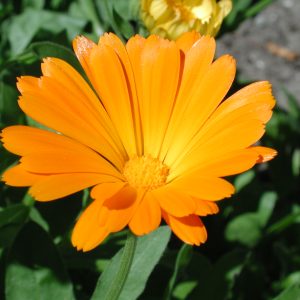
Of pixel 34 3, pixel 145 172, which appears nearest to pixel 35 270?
pixel 145 172

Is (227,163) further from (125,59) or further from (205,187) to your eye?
(125,59)

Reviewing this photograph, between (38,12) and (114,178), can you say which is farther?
(38,12)

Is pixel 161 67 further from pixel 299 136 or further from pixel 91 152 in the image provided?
pixel 299 136

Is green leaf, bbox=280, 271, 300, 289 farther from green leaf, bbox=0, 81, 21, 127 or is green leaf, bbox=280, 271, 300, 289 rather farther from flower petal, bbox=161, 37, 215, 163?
green leaf, bbox=0, 81, 21, 127

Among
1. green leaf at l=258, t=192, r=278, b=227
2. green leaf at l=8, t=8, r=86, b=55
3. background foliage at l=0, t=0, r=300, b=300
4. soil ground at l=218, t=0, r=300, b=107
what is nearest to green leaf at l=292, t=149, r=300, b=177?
background foliage at l=0, t=0, r=300, b=300

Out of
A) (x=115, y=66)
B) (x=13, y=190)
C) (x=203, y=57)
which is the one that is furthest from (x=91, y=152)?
(x=13, y=190)
